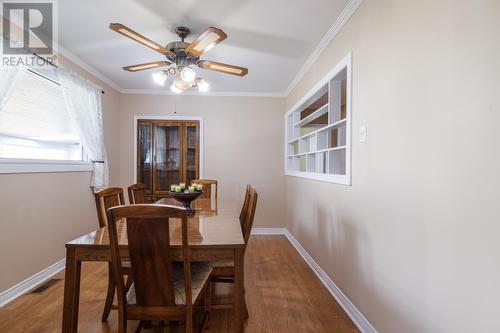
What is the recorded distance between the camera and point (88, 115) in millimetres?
3264

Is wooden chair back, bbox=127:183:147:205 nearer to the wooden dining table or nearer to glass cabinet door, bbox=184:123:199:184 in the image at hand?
the wooden dining table

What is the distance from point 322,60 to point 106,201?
2427mm

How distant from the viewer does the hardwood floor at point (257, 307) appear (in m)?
1.86

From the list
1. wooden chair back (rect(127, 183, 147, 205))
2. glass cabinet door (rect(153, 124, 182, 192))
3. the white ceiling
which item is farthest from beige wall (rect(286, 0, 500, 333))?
glass cabinet door (rect(153, 124, 182, 192))

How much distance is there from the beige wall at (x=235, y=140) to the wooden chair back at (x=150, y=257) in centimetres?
311

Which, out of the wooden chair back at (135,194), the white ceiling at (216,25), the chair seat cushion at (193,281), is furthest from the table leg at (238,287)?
the white ceiling at (216,25)

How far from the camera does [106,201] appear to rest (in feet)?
6.34

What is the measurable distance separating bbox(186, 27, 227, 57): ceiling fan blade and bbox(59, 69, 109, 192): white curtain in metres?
1.77

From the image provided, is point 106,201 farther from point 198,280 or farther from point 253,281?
point 253,281

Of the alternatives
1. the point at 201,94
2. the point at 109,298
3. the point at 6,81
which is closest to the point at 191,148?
the point at 201,94

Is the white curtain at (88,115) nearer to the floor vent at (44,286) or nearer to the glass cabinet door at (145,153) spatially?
the glass cabinet door at (145,153)

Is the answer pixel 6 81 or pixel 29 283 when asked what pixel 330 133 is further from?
pixel 29 283

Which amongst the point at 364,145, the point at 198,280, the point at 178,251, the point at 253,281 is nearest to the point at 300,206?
the point at 253,281

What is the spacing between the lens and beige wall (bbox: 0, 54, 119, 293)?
7.18 feet
